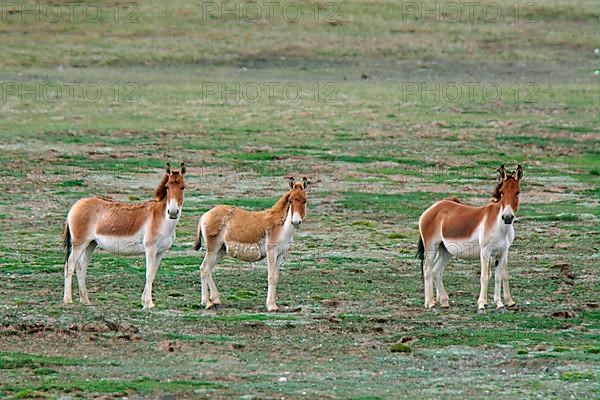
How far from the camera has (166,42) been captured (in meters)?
55.8

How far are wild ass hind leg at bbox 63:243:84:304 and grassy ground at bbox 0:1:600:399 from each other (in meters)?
0.15

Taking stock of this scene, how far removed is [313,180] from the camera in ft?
95.6

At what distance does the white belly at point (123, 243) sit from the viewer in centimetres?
1589

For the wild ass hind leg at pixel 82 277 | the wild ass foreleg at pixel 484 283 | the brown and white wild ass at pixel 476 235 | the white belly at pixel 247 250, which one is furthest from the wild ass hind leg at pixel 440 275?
the wild ass hind leg at pixel 82 277

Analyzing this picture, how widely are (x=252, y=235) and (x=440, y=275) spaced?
2531 mm

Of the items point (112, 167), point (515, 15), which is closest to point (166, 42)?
point (515, 15)

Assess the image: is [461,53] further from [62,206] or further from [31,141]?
[62,206]

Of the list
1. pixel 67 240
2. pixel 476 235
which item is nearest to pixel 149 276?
pixel 67 240

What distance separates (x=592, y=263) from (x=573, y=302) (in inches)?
127

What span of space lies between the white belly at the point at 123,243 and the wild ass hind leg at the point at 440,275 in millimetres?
3653

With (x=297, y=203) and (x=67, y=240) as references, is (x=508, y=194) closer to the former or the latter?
(x=297, y=203)

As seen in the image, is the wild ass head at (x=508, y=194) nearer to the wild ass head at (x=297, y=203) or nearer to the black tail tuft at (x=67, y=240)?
the wild ass head at (x=297, y=203)

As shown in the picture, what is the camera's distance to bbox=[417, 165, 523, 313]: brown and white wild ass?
15852mm

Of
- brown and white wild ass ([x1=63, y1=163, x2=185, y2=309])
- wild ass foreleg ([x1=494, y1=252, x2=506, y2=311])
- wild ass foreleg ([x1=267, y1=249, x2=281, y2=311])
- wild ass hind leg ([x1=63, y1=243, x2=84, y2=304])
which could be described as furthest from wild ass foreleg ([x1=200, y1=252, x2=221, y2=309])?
wild ass foreleg ([x1=494, y1=252, x2=506, y2=311])
